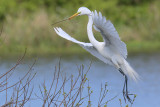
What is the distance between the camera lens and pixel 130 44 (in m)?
14.6

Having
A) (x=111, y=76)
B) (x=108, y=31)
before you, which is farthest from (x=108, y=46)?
(x=111, y=76)

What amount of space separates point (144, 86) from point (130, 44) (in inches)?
198

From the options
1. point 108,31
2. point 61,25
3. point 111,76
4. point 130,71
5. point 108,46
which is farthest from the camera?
point 61,25

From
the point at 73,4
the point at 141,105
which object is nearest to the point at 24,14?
the point at 73,4

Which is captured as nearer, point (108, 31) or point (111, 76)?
point (108, 31)

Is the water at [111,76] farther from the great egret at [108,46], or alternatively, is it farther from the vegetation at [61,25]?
the great egret at [108,46]

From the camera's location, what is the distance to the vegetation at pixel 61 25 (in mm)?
14180

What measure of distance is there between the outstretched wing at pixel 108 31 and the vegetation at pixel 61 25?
7.65 meters

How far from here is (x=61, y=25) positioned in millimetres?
13125

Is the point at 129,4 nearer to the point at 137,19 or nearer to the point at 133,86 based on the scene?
the point at 137,19

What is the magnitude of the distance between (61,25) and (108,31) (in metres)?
8.94

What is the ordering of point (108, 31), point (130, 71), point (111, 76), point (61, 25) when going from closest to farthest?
point (108, 31)
point (130, 71)
point (111, 76)
point (61, 25)

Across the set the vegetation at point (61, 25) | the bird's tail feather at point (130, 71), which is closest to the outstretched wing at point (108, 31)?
the bird's tail feather at point (130, 71)

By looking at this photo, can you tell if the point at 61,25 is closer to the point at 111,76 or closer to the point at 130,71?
the point at 111,76
